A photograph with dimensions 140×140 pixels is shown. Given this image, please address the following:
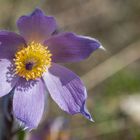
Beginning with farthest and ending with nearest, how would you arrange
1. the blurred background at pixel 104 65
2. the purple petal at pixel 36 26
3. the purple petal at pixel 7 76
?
the blurred background at pixel 104 65 → the purple petal at pixel 7 76 → the purple petal at pixel 36 26

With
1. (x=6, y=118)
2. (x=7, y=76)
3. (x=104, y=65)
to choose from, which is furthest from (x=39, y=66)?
(x=104, y=65)

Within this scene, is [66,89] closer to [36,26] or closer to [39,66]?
[39,66]

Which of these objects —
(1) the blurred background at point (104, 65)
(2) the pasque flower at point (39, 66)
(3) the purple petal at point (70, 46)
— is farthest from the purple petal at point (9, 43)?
(1) the blurred background at point (104, 65)

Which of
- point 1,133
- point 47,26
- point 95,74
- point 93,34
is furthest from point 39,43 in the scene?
point 93,34

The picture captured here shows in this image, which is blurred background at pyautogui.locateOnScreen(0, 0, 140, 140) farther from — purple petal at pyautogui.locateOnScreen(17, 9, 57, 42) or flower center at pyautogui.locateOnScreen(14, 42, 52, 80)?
purple petal at pyautogui.locateOnScreen(17, 9, 57, 42)

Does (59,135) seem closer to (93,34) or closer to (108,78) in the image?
(108,78)

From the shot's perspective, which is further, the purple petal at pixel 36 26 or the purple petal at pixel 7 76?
the purple petal at pixel 7 76

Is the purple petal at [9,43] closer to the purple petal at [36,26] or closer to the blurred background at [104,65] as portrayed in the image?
the purple petal at [36,26]

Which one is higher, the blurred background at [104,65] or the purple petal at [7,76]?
the purple petal at [7,76]
